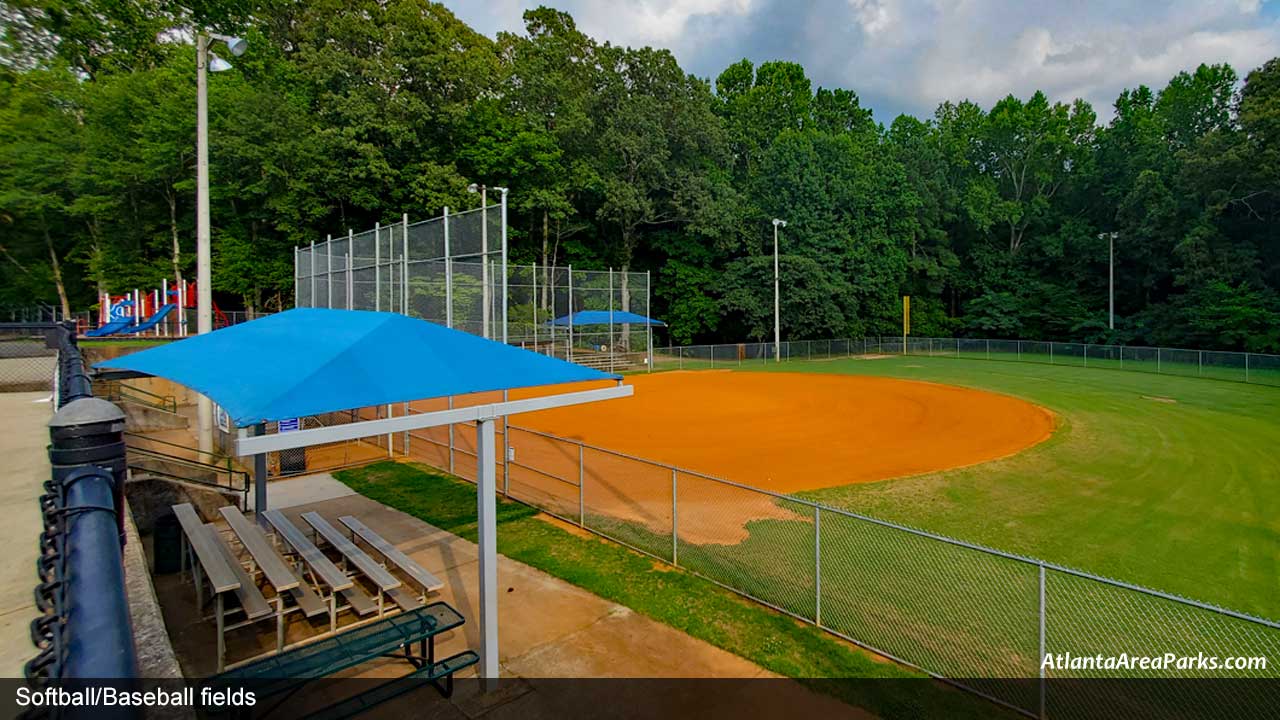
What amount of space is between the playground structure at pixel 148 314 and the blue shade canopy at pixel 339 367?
78.4 feet

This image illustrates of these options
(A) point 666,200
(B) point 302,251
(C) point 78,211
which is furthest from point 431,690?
(A) point 666,200

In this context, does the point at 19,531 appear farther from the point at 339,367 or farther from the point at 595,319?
the point at 595,319

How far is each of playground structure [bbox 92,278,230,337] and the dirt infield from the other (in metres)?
17.9

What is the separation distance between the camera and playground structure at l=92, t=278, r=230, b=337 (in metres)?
28.8

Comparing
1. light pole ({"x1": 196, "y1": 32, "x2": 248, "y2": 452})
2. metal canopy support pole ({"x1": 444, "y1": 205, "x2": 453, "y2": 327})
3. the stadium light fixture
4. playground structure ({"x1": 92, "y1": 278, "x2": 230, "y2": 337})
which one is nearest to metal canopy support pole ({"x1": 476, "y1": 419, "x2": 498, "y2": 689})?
metal canopy support pole ({"x1": 444, "y1": 205, "x2": 453, "y2": 327})

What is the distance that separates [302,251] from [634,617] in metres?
19.9

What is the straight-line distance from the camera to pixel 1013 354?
46.8 metres

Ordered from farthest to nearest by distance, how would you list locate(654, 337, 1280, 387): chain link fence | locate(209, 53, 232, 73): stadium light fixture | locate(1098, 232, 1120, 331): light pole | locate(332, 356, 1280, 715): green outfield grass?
1. locate(1098, 232, 1120, 331): light pole
2. locate(654, 337, 1280, 387): chain link fence
3. locate(209, 53, 232, 73): stadium light fixture
4. locate(332, 356, 1280, 715): green outfield grass

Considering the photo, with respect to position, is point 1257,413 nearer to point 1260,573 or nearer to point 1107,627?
point 1260,573

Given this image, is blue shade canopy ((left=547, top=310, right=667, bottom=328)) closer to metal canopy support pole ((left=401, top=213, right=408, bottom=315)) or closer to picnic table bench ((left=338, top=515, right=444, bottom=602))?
metal canopy support pole ((left=401, top=213, right=408, bottom=315))

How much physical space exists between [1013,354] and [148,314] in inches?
2222

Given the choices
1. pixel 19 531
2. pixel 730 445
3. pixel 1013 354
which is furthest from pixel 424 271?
pixel 1013 354

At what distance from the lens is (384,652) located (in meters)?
5.79

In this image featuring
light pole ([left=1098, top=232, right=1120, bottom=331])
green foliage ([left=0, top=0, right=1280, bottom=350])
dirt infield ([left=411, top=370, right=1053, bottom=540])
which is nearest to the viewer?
dirt infield ([left=411, top=370, right=1053, bottom=540])
